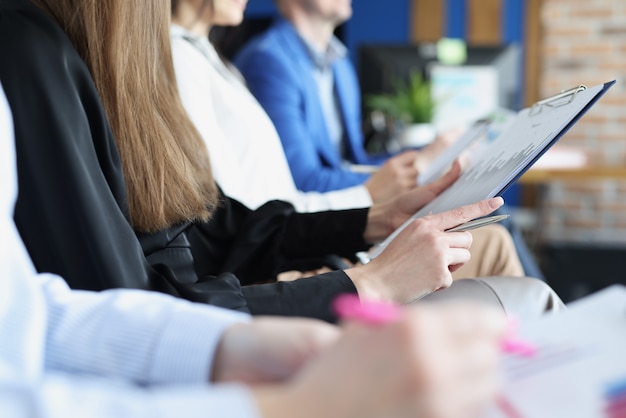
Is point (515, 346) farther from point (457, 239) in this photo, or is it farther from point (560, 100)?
point (560, 100)

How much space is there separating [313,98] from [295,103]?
5.3 inches

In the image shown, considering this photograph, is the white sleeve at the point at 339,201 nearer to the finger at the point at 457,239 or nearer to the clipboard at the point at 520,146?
the clipboard at the point at 520,146

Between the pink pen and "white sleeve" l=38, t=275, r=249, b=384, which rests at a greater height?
the pink pen

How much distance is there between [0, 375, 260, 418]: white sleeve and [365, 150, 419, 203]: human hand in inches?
44.1

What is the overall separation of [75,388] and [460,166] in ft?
2.92

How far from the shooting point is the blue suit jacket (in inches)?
82.4

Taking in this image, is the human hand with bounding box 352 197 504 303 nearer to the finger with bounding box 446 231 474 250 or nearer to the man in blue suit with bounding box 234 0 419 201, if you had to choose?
the finger with bounding box 446 231 474 250

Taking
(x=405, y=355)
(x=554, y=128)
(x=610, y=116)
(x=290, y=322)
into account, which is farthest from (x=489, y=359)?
(x=610, y=116)

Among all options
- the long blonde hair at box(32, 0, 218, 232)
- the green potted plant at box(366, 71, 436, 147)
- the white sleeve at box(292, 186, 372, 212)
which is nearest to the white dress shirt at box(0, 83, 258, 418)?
the long blonde hair at box(32, 0, 218, 232)

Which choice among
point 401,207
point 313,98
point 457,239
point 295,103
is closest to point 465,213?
point 457,239

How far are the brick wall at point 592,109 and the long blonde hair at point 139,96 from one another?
346 cm

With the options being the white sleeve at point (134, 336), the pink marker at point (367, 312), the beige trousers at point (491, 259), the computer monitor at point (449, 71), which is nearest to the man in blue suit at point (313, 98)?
the computer monitor at point (449, 71)

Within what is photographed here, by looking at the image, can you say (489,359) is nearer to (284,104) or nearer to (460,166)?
(460,166)

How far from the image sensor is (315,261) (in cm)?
130
